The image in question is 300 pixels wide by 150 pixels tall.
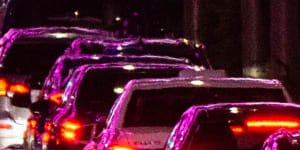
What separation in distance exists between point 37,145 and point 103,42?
4.43 meters

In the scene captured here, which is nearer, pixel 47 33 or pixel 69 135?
pixel 69 135

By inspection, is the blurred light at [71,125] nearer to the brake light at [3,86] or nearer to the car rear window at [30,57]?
the brake light at [3,86]

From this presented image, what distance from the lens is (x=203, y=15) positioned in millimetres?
32625

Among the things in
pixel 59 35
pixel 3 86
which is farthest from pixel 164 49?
pixel 59 35

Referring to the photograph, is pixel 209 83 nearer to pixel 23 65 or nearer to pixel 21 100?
pixel 21 100

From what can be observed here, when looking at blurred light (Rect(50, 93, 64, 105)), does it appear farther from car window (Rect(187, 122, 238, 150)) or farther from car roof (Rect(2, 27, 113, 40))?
car window (Rect(187, 122, 238, 150))

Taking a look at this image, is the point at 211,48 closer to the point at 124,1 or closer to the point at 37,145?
the point at 124,1

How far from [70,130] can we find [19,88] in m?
6.07

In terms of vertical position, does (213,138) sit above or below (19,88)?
above

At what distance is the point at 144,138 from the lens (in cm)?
905

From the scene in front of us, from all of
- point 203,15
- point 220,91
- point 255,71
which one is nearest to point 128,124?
point 220,91

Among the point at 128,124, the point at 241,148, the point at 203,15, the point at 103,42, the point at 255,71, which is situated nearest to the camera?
the point at 241,148

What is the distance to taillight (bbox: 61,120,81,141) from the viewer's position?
11969 millimetres

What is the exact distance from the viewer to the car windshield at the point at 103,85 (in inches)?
496
